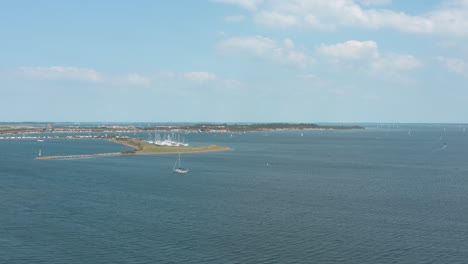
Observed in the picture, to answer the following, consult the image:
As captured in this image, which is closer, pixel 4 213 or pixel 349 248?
pixel 349 248

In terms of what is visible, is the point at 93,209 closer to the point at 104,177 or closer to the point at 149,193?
the point at 149,193

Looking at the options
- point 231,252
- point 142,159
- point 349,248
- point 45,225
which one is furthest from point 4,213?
point 142,159

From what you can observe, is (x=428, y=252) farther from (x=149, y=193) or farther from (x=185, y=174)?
(x=185, y=174)

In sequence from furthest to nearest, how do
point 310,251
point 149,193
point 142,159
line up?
point 142,159, point 149,193, point 310,251

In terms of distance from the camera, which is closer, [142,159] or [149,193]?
[149,193]

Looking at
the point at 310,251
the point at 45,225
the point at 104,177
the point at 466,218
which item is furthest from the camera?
the point at 104,177

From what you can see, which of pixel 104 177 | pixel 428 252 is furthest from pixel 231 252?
pixel 104 177
